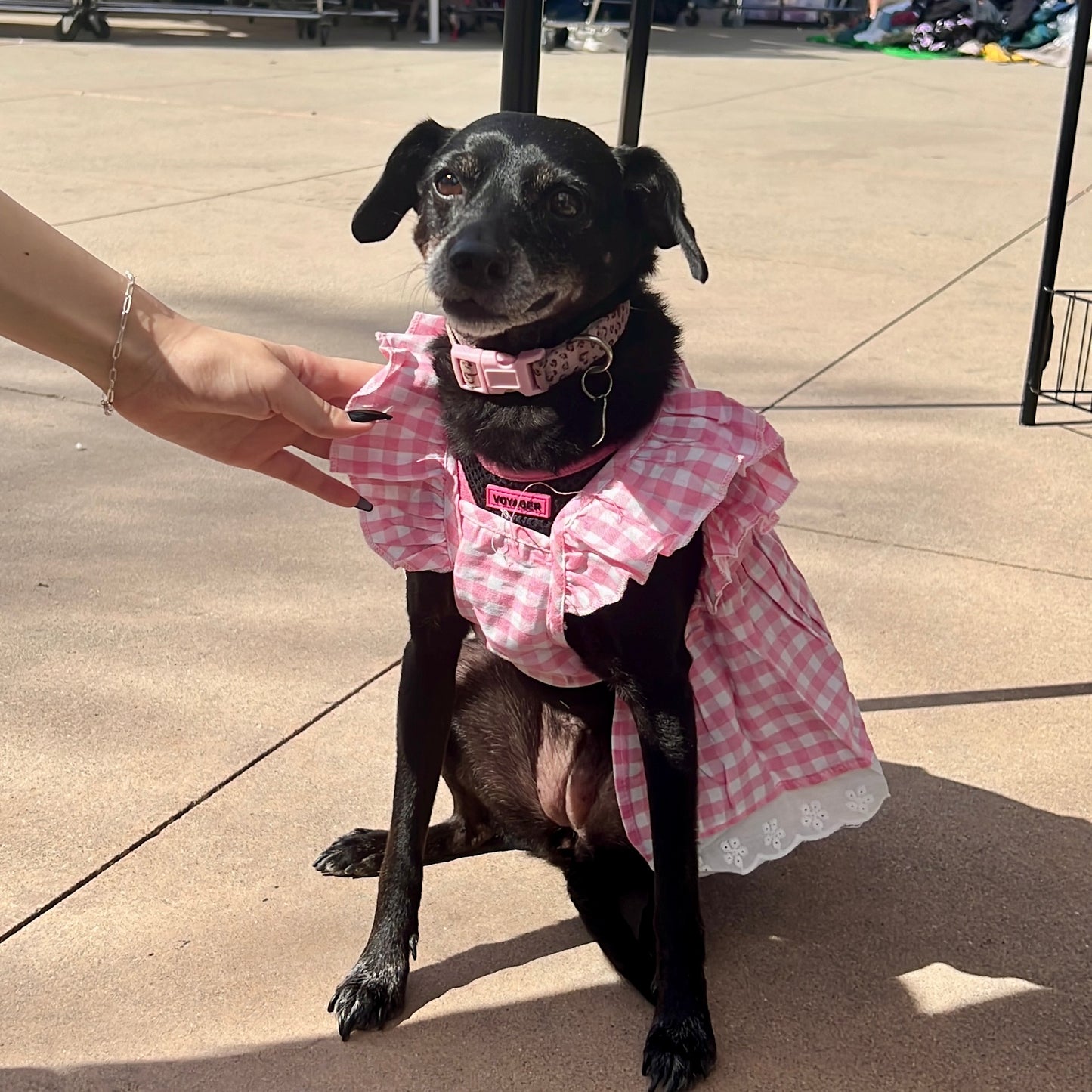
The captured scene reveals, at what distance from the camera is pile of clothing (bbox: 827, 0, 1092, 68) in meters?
17.6

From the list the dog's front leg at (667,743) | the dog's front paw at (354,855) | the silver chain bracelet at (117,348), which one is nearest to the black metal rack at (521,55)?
the silver chain bracelet at (117,348)

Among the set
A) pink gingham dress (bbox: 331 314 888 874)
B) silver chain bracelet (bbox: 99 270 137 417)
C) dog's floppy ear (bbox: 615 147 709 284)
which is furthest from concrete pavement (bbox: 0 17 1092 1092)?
dog's floppy ear (bbox: 615 147 709 284)

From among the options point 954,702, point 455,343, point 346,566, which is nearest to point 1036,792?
point 954,702

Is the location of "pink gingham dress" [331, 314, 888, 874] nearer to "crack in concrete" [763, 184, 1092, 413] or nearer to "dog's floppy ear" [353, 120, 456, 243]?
"dog's floppy ear" [353, 120, 456, 243]

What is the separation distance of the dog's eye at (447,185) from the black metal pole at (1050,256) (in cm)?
244

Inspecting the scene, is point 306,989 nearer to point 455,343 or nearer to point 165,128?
point 455,343

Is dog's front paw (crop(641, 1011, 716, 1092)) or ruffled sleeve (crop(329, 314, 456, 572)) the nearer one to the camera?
dog's front paw (crop(641, 1011, 716, 1092))

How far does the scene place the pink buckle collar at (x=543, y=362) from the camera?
204 cm

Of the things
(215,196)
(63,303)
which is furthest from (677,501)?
(215,196)

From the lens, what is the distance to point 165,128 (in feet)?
29.8

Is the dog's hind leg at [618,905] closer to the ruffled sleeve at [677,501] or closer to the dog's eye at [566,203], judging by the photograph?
the ruffled sleeve at [677,501]

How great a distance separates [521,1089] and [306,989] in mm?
380

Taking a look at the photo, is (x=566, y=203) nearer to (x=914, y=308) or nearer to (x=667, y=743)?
(x=667, y=743)

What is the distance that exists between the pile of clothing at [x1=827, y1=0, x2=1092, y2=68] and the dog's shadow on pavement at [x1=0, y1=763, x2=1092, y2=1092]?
55.8 feet
